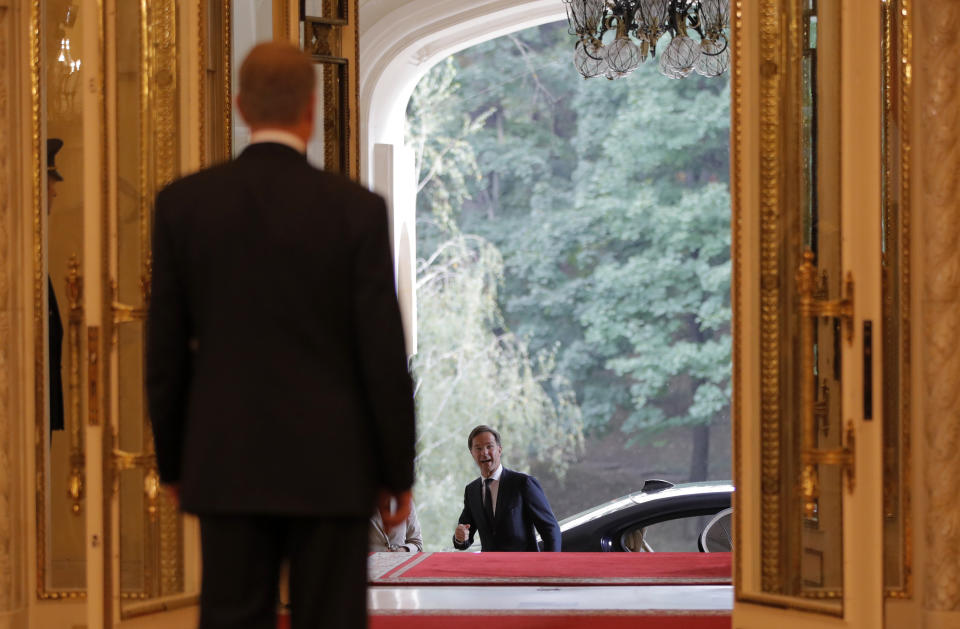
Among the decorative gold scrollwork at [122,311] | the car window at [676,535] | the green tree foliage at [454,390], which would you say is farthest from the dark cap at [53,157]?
the car window at [676,535]

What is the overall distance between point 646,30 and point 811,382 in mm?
3365

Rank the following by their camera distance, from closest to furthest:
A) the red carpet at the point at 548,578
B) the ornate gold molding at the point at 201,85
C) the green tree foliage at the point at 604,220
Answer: the ornate gold molding at the point at 201,85 < the red carpet at the point at 548,578 < the green tree foliage at the point at 604,220

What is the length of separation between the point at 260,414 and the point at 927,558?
2662 millimetres

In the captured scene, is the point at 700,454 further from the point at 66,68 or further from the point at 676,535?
the point at 66,68

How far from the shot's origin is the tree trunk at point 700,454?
61.1 feet

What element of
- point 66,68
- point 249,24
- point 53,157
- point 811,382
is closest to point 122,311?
point 53,157

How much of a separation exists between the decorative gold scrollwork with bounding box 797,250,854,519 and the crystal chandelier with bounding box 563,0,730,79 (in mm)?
3071

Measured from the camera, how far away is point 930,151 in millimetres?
4219

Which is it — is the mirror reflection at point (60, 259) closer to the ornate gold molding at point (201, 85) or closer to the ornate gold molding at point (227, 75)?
the ornate gold molding at point (227, 75)

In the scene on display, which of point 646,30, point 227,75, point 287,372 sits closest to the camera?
point 287,372

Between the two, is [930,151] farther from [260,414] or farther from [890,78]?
[260,414]

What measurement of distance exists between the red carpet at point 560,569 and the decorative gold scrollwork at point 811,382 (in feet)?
5.30

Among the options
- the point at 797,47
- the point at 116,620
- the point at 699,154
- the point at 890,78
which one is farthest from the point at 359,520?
the point at 699,154

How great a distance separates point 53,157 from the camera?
4500mm
